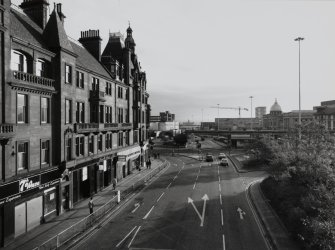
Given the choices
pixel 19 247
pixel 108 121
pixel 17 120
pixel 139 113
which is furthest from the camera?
pixel 139 113

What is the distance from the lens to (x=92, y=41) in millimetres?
42625

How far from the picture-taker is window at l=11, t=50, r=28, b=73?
2158 centimetres

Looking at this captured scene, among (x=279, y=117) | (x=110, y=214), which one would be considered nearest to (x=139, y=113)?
(x=110, y=214)

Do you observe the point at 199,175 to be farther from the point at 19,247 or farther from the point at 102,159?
the point at 19,247

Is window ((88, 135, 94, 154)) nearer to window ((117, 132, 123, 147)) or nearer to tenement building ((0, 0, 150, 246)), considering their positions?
tenement building ((0, 0, 150, 246))

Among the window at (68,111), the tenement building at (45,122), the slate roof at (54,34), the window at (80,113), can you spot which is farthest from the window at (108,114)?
the slate roof at (54,34)

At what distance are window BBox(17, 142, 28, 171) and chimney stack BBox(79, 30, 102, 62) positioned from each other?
23.7 metres

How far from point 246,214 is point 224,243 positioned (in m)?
7.57

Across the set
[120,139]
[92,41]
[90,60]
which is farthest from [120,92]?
[92,41]

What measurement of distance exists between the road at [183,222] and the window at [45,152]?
7.64 meters

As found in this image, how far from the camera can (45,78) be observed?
79.5ft

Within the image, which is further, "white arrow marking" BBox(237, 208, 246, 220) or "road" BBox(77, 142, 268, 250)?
"white arrow marking" BBox(237, 208, 246, 220)

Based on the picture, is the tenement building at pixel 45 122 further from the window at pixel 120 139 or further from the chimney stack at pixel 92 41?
the window at pixel 120 139

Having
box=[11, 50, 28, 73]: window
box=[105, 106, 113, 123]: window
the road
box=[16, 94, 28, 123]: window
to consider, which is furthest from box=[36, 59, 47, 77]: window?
box=[105, 106, 113, 123]: window
